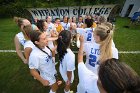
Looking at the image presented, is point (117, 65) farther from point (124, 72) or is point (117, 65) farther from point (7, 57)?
point (7, 57)

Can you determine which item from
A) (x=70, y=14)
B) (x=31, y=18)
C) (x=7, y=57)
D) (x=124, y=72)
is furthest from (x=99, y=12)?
(x=124, y=72)

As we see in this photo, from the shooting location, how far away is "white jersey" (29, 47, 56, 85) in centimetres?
443

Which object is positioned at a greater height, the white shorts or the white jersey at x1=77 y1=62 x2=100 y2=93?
the white jersey at x1=77 y1=62 x2=100 y2=93

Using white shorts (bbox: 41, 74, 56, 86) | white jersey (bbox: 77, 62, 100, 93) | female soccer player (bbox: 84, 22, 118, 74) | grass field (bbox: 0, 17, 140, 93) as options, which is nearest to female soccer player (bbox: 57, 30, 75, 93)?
white shorts (bbox: 41, 74, 56, 86)

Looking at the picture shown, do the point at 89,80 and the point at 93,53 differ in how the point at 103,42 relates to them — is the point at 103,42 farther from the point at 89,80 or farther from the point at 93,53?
the point at 89,80

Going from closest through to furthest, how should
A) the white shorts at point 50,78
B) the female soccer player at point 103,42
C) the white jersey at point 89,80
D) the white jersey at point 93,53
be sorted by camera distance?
the white jersey at point 89,80 → the female soccer player at point 103,42 → the white jersey at point 93,53 → the white shorts at point 50,78

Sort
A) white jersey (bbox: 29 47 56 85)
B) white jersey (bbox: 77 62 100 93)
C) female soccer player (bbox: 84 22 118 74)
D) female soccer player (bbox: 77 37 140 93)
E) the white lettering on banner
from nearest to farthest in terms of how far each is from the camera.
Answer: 1. female soccer player (bbox: 77 37 140 93)
2. white jersey (bbox: 77 62 100 93)
3. female soccer player (bbox: 84 22 118 74)
4. white jersey (bbox: 29 47 56 85)
5. the white lettering on banner

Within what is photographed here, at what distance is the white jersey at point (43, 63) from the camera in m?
4.43

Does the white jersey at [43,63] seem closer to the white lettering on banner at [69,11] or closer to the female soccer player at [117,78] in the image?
the female soccer player at [117,78]

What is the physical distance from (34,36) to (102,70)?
115 inches

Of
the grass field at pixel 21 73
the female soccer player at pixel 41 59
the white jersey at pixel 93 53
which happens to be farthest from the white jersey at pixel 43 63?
the grass field at pixel 21 73

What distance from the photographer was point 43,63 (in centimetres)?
462

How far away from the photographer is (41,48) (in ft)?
15.1

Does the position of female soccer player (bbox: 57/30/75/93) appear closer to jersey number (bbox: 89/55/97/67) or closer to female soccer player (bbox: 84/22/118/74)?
jersey number (bbox: 89/55/97/67)
